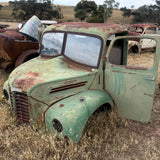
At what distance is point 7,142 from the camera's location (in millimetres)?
2578

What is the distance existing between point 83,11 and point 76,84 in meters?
32.5

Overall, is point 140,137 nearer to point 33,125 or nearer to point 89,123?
point 89,123

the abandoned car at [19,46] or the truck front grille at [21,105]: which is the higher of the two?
the abandoned car at [19,46]

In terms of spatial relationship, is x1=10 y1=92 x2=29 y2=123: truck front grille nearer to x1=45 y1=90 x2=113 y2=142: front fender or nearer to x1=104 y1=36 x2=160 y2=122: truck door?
x1=45 y1=90 x2=113 y2=142: front fender

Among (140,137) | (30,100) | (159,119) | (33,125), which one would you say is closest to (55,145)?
(33,125)

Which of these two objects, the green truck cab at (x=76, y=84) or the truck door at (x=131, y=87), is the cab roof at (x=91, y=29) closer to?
the green truck cab at (x=76, y=84)

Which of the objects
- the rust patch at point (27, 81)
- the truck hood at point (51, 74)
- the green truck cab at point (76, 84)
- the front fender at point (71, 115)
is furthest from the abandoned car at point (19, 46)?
the front fender at point (71, 115)

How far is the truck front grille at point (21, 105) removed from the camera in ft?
8.57

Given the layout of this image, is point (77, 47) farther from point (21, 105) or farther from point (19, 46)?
point (19, 46)

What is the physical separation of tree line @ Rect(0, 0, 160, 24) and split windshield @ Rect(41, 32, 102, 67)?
80.6 ft

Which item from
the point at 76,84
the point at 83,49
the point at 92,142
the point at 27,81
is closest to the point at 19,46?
the point at 83,49

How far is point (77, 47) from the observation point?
3078 millimetres

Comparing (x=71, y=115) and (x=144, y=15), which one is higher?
(x=144, y=15)

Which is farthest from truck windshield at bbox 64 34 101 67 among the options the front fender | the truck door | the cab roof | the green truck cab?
the front fender
